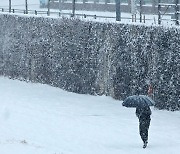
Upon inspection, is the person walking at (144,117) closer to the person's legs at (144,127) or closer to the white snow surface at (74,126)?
the person's legs at (144,127)

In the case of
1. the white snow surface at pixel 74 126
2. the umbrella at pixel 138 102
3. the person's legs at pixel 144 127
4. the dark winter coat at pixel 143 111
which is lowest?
the white snow surface at pixel 74 126

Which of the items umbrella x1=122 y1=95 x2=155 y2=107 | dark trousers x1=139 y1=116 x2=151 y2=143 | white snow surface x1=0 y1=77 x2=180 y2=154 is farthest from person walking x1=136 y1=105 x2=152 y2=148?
white snow surface x1=0 y1=77 x2=180 y2=154

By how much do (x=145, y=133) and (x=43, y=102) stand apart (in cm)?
1143

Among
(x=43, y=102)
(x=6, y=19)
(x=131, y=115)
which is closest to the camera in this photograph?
(x=131, y=115)

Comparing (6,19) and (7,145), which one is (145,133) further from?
(6,19)

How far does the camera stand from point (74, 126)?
1992 cm

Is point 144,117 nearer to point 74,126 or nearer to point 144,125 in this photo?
point 144,125

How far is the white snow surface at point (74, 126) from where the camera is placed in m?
15.4

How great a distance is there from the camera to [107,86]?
26.0 m

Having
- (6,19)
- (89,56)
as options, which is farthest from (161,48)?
(6,19)

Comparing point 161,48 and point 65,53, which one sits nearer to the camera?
point 161,48

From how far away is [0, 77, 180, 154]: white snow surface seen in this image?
15445mm

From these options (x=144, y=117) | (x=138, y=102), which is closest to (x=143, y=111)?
(x=144, y=117)

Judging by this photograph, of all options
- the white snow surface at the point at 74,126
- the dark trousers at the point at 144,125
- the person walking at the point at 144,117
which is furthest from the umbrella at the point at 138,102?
the white snow surface at the point at 74,126
